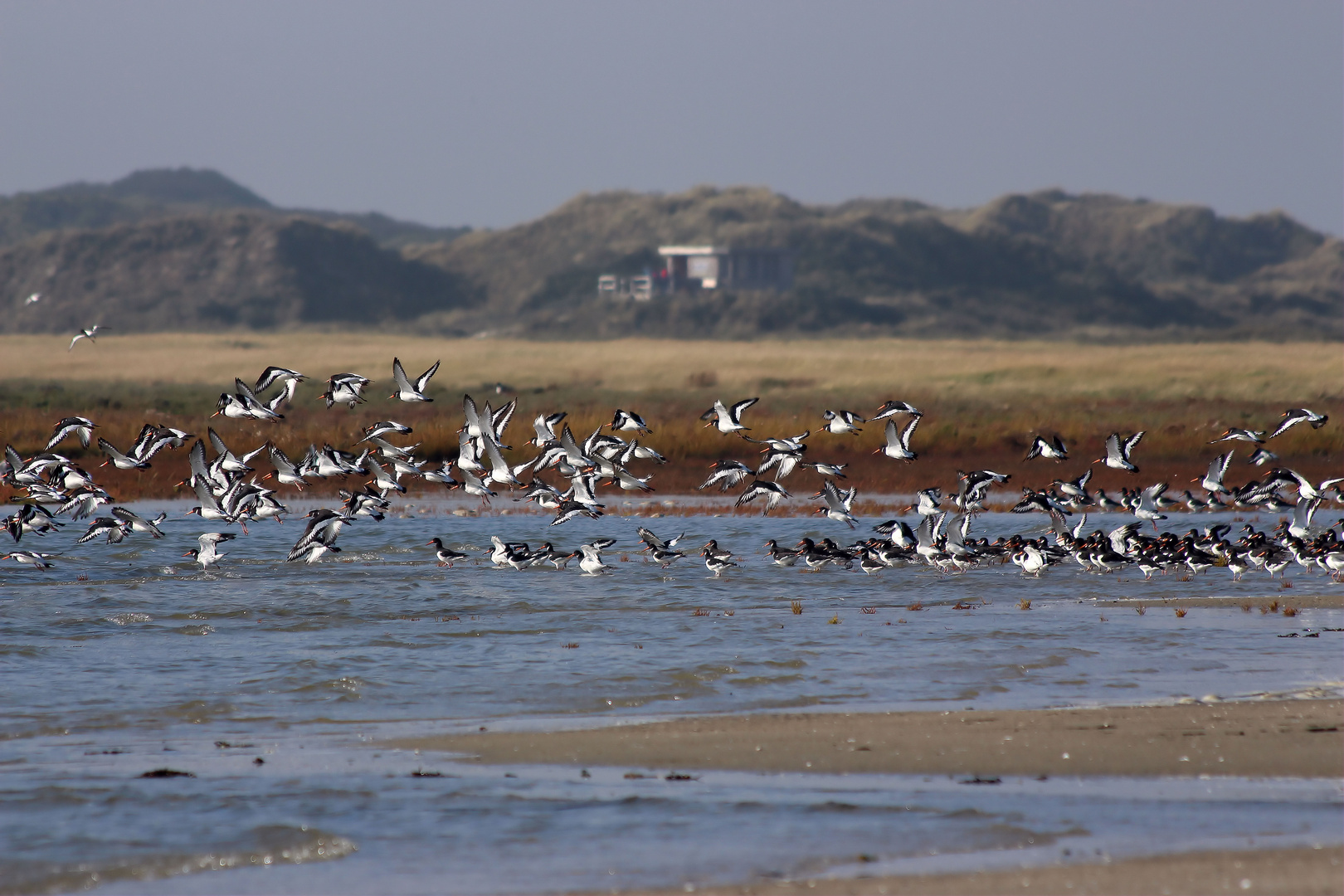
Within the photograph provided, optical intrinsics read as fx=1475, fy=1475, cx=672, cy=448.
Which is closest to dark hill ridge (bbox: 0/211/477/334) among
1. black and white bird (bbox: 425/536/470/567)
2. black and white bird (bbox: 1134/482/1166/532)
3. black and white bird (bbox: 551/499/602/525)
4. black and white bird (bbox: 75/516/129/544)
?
black and white bird (bbox: 75/516/129/544)

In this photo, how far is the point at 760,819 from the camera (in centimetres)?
939

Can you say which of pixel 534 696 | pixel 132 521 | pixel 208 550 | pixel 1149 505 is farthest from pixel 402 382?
pixel 1149 505

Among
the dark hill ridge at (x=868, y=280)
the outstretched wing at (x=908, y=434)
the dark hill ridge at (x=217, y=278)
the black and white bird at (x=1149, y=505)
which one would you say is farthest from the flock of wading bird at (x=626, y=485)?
the dark hill ridge at (x=217, y=278)

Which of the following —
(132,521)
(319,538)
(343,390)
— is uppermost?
(343,390)

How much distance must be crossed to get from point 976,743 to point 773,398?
36.7 m

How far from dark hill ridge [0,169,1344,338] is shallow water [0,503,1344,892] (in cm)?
10230

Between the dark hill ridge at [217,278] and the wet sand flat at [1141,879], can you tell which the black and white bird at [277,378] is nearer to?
the wet sand flat at [1141,879]

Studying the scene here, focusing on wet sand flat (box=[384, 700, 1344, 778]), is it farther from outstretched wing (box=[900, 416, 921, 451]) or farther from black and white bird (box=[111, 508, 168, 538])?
outstretched wing (box=[900, 416, 921, 451])

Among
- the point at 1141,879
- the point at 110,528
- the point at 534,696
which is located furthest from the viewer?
the point at 110,528

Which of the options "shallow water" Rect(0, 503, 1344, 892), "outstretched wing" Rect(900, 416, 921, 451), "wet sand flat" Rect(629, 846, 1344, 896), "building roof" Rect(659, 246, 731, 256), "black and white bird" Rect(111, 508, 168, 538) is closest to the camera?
"wet sand flat" Rect(629, 846, 1344, 896)

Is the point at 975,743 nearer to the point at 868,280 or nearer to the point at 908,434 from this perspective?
the point at 908,434

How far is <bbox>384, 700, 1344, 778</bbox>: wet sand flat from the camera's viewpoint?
34.6 ft

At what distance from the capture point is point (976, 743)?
442 inches

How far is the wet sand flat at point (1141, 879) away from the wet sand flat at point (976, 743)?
1.96 metres
